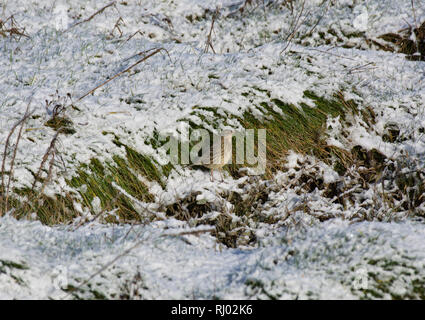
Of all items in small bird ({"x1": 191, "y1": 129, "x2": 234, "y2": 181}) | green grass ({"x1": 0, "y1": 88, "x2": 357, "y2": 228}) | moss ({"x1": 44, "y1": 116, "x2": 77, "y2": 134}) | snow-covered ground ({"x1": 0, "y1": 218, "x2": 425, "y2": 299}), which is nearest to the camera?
snow-covered ground ({"x1": 0, "y1": 218, "x2": 425, "y2": 299})

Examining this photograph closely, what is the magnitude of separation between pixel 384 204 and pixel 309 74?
248 cm

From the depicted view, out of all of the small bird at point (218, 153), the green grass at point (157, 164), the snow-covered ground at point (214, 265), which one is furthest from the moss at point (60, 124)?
the snow-covered ground at point (214, 265)

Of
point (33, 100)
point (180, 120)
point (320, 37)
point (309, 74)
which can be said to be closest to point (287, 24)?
point (320, 37)

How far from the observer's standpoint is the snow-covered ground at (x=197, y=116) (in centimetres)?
284

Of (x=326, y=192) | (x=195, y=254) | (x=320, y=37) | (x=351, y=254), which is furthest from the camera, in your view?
(x=320, y=37)

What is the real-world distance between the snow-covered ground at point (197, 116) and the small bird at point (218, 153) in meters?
0.26

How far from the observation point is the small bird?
187 inches

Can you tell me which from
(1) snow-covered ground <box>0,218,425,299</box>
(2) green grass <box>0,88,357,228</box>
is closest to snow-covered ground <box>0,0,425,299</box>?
(1) snow-covered ground <box>0,218,425,299</box>

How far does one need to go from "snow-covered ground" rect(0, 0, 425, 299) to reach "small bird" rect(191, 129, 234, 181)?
0.26 m

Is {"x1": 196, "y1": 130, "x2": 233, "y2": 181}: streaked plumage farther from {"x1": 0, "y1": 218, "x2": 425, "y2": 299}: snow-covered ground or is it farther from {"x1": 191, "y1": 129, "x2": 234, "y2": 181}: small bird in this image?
{"x1": 0, "y1": 218, "x2": 425, "y2": 299}: snow-covered ground

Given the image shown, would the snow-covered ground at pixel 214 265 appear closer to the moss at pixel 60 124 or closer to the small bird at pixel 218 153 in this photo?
the small bird at pixel 218 153

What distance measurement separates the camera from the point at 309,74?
20.7ft

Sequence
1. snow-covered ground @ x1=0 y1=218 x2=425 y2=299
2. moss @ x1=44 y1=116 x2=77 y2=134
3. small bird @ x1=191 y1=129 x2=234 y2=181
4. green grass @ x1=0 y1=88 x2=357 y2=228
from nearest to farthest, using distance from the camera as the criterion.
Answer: snow-covered ground @ x1=0 y1=218 x2=425 y2=299, green grass @ x1=0 y1=88 x2=357 y2=228, small bird @ x1=191 y1=129 x2=234 y2=181, moss @ x1=44 y1=116 x2=77 y2=134

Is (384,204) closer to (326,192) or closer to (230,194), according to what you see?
(326,192)
